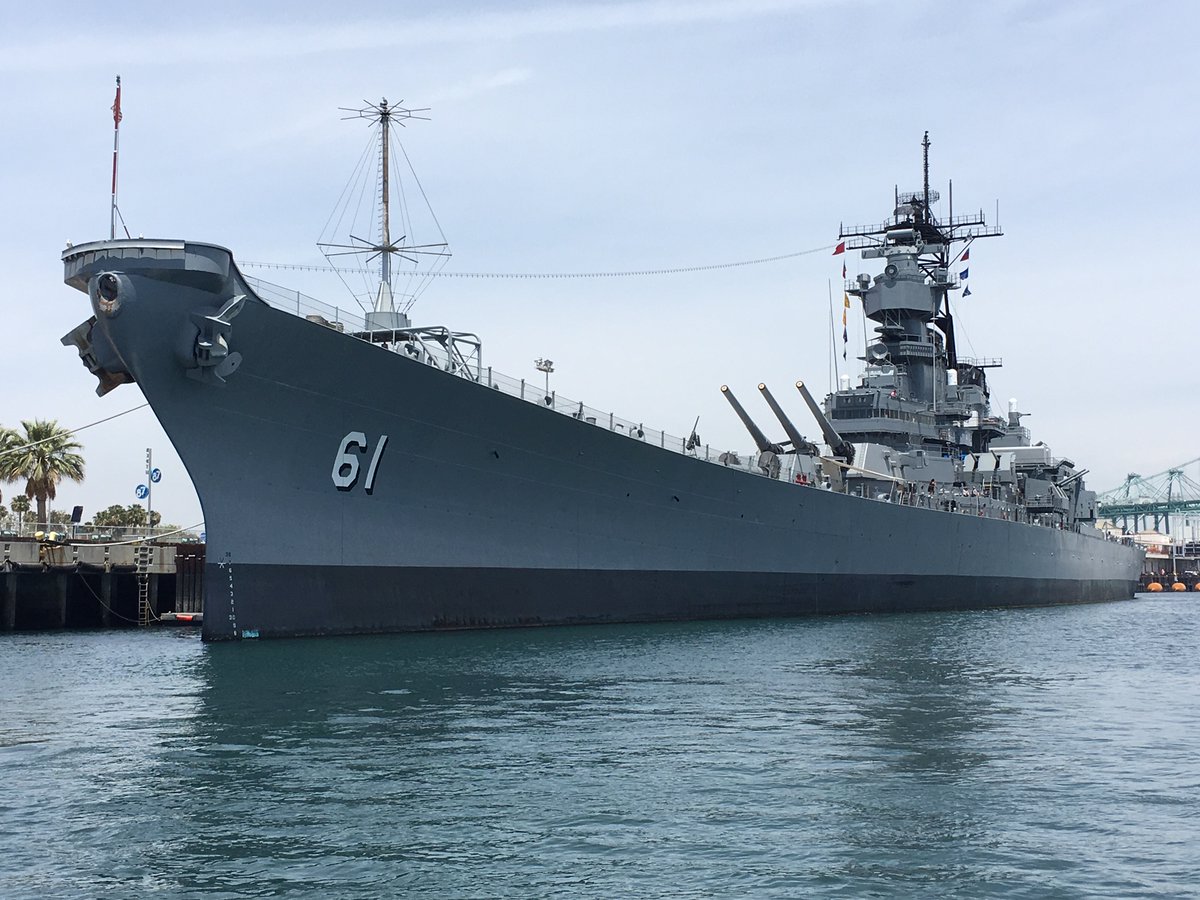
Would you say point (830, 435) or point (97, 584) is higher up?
point (830, 435)

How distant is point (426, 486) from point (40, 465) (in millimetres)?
21506

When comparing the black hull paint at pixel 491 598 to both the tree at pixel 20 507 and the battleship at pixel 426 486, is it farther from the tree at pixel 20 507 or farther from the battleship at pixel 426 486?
the tree at pixel 20 507

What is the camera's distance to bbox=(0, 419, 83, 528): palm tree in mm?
37531

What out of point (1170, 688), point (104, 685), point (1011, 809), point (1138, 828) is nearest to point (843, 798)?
point (1011, 809)

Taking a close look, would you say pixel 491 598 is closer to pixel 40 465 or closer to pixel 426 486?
pixel 426 486

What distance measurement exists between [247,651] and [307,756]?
9168 millimetres

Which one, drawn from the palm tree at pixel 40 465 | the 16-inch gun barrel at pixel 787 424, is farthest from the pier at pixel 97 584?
the 16-inch gun barrel at pixel 787 424

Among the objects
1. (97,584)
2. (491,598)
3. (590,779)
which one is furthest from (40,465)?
(590,779)

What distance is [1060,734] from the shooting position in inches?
506

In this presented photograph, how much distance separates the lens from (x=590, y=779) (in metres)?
10.3

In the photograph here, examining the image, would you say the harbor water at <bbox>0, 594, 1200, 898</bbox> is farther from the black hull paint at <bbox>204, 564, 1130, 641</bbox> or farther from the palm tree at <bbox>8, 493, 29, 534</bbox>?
the palm tree at <bbox>8, 493, 29, 534</bbox>

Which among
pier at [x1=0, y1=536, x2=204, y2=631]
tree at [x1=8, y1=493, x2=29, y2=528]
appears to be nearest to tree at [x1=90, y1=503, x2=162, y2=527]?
tree at [x1=8, y1=493, x2=29, y2=528]

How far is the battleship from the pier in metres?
Result: 9.39

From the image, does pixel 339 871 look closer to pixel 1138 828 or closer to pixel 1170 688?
pixel 1138 828
